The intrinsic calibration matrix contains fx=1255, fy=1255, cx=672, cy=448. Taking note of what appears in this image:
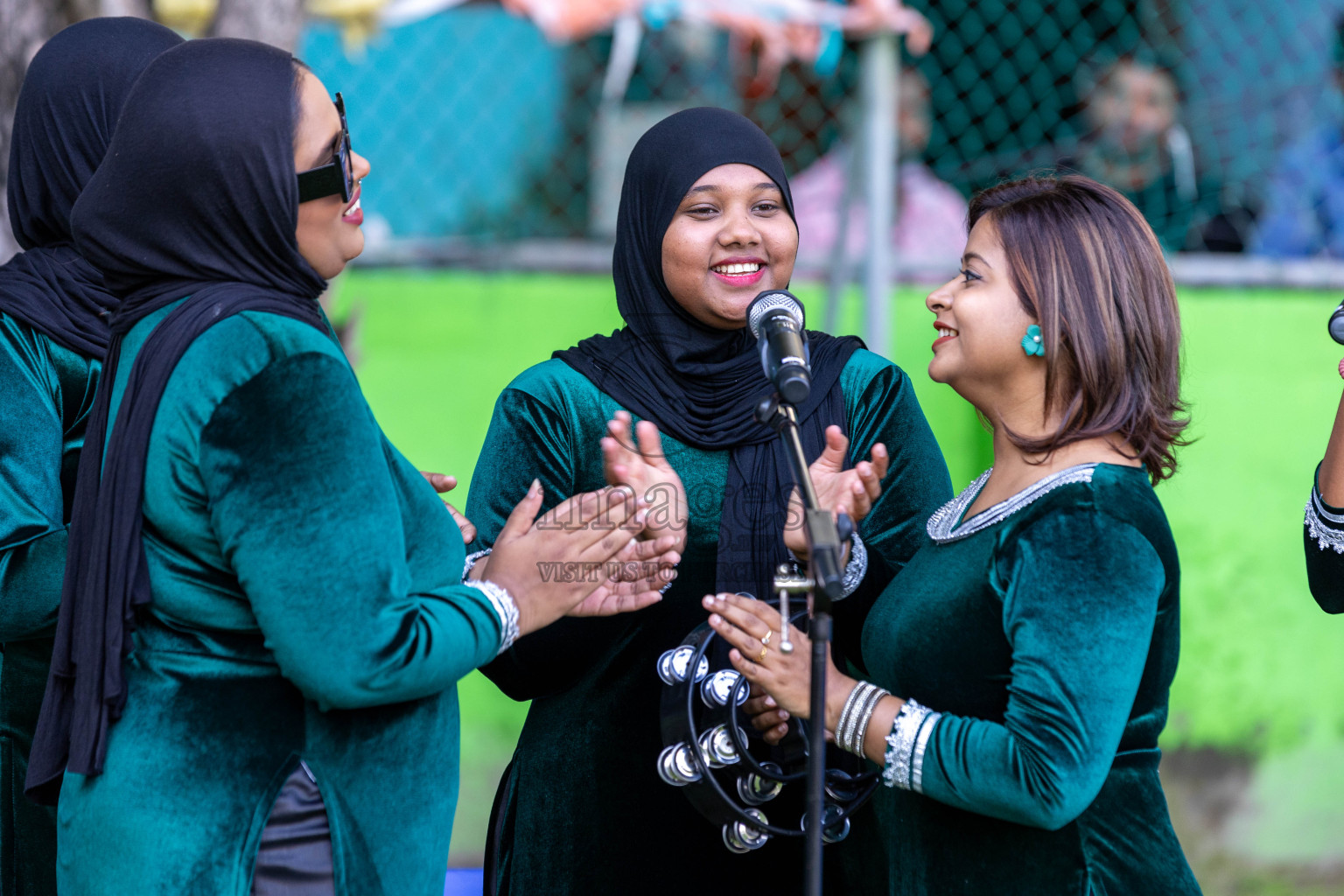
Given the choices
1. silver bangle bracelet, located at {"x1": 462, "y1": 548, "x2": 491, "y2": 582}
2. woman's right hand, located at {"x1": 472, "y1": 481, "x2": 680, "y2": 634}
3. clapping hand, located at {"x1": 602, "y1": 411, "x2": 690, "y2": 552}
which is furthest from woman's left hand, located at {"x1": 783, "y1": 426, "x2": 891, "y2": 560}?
silver bangle bracelet, located at {"x1": 462, "y1": 548, "x2": 491, "y2": 582}

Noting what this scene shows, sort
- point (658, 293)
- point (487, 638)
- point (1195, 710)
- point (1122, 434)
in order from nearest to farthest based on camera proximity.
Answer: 1. point (487, 638)
2. point (1122, 434)
3. point (658, 293)
4. point (1195, 710)

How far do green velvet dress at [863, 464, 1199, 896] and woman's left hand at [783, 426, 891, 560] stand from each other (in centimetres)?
16

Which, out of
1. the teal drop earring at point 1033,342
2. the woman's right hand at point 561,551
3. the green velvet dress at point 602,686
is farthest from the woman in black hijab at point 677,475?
the teal drop earring at point 1033,342

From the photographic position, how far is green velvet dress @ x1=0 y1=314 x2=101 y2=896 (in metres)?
1.98

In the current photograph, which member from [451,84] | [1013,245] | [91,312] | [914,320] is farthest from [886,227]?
[91,312]

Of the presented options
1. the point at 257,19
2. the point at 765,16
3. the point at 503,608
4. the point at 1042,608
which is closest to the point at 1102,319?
the point at 1042,608

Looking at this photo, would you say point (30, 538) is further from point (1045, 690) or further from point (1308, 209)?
point (1308, 209)

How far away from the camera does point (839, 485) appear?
7.05 ft

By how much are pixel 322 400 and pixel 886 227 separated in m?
3.14

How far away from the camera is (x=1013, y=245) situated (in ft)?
6.35

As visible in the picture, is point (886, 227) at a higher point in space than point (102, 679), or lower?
higher

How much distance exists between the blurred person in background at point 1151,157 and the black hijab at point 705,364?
2742 mm

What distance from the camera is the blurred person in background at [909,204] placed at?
4848mm

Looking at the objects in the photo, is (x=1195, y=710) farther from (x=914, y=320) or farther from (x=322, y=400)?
(x=322, y=400)
